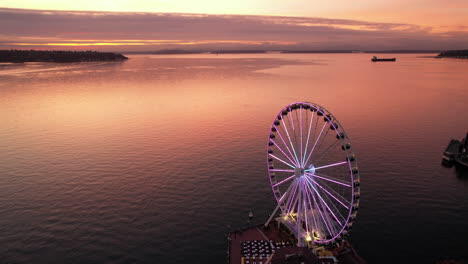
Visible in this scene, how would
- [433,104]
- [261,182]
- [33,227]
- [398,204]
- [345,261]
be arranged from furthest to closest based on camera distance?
1. [433,104]
2. [261,182]
3. [398,204]
4. [33,227]
5. [345,261]

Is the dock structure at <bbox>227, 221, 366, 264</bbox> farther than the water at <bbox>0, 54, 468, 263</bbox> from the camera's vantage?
No

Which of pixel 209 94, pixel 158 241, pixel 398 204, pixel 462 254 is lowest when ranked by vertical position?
pixel 462 254

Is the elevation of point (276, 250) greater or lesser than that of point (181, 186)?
lesser

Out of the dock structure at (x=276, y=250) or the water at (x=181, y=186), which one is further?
the water at (x=181, y=186)

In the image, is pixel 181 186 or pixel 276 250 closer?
pixel 276 250

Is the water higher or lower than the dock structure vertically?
higher

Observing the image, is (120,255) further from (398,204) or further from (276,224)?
(398,204)

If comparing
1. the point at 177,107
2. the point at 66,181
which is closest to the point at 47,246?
the point at 66,181

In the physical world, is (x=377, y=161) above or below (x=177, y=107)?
below
